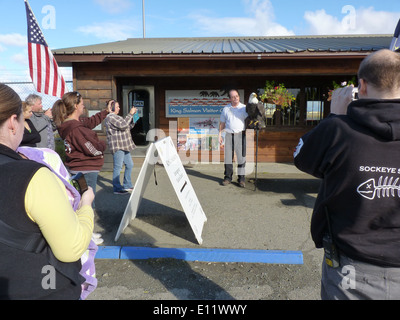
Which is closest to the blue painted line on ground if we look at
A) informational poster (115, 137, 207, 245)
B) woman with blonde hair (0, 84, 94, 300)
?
informational poster (115, 137, 207, 245)

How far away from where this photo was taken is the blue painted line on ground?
3.52m

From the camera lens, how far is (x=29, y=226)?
47.1 inches

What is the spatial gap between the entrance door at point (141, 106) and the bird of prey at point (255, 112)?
13.0 ft

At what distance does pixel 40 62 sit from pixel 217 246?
5.10 meters

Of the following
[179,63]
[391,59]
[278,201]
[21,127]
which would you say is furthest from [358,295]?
[179,63]

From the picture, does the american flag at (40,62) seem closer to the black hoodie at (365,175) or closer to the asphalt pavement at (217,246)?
the asphalt pavement at (217,246)

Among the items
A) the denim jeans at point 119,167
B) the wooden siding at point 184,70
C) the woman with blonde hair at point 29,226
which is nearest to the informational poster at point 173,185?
the denim jeans at point 119,167

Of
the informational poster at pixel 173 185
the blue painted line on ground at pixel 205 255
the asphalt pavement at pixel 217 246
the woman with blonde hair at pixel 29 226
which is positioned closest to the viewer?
the woman with blonde hair at pixel 29 226

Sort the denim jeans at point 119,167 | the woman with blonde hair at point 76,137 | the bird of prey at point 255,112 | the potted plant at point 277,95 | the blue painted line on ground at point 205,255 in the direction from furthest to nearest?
the potted plant at point 277,95
the bird of prey at point 255,112
the denim jeans at point 119,167
the woman with blonde hair at point 76,137
the blue painted line on ground at point 205,255

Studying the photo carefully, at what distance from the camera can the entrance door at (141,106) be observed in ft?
30.1

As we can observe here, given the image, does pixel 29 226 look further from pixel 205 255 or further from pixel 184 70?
pixel 184 70

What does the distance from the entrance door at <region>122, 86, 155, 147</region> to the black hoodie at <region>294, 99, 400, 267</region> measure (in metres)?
8.23

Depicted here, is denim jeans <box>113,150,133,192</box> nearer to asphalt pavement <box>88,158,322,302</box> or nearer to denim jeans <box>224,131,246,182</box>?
asphalt pavement <box>88,158,322,302</box>

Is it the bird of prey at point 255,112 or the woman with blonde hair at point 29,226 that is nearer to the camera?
the woman with blonde hair at point 29,226
